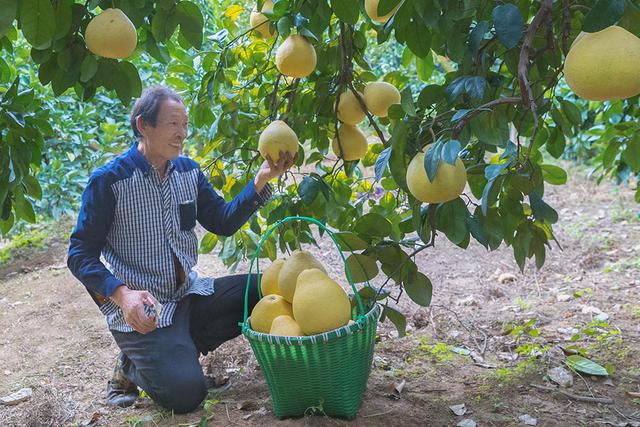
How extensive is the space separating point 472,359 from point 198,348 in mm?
1090

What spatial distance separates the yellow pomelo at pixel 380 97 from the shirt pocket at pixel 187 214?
0.79m

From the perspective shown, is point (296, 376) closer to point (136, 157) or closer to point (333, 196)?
A: point (333, 196)

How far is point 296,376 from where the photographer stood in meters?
1.88

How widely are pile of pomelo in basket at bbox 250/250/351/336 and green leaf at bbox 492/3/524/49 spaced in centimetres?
86

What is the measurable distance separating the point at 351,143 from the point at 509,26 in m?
1.12

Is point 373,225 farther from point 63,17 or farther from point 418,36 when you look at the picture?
point 63,17

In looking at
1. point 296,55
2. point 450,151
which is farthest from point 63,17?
point 450,151

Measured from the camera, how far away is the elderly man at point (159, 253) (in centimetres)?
220

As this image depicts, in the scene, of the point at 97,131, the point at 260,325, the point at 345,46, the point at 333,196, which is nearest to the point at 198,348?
the point at 260,325

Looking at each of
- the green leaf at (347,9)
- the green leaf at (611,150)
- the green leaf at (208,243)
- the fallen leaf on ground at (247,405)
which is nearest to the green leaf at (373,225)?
the green leaf at (347,9)

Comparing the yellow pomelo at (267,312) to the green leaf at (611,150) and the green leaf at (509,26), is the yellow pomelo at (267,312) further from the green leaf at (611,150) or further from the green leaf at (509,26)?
the green leaf at (611,150)

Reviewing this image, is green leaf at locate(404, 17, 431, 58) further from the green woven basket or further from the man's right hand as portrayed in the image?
the man's right hand

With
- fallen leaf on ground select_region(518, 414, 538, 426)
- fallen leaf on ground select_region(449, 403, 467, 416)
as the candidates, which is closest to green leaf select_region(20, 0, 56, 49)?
fallen leaf on ground select_region(449, 403, 467, 416)

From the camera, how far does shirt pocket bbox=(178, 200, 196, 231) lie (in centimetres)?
247
